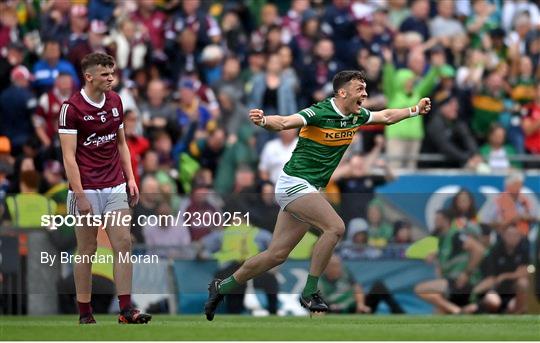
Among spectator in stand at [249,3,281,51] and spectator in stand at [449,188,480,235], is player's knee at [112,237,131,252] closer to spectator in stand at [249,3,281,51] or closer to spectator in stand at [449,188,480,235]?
spectator in stand at [449,188,480,235]

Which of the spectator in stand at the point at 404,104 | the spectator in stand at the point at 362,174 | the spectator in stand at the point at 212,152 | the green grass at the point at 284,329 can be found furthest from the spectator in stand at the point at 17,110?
the spectator in stand at the point at 404,104

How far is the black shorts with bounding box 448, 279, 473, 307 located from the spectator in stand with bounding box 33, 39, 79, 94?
21.5ft

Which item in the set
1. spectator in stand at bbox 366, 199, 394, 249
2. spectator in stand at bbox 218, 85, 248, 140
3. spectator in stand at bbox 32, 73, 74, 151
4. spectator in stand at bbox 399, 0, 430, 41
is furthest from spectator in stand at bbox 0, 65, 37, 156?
spectator in stand at bbox 399, 0, 430, 41

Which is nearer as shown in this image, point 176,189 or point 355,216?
point 355,216

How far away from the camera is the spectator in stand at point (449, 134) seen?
2230cm

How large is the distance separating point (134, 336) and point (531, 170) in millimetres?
10861

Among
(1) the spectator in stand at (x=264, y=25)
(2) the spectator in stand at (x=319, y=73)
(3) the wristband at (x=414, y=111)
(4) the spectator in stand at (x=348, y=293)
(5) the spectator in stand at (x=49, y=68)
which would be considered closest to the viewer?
(3) the wristband at (x=414, y=111)

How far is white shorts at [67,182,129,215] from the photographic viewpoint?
14.3m

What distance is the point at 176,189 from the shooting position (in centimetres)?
2078

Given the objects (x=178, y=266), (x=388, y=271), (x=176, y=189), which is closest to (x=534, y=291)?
(x=388, y=271)

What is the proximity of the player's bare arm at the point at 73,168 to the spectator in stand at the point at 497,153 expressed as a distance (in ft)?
31.0

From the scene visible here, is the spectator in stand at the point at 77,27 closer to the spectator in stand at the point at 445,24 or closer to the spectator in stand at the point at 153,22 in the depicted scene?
the spectator in stand at the point at 153,22

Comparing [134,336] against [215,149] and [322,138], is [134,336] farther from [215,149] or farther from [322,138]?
[215,149]

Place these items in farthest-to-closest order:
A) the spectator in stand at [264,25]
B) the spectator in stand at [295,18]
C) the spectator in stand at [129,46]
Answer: the spectator in stand at [295,18] → the spectator in stand at [264,25] → the spectator in stand at [129,46]
